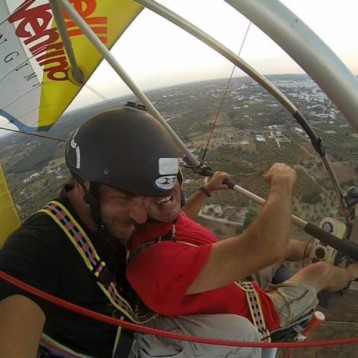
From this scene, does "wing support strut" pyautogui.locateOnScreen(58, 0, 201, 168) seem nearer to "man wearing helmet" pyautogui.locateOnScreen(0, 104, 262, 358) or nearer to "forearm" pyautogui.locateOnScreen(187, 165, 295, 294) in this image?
"man wearing helmet" pyautogui.locateOnScreen(0, 104, 262, 358)

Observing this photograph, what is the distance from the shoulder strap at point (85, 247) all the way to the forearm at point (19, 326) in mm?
253

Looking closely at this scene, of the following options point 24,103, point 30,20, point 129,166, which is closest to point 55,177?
point 24,103

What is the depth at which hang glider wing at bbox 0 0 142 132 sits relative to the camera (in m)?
3.10

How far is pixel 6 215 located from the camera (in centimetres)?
258

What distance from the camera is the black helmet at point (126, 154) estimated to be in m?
1.59

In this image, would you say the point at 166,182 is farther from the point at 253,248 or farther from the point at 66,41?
the point at 66,41

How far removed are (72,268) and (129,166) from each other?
0.44m

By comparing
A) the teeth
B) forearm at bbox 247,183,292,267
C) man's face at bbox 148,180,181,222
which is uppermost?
forearm at bbox 247,183,292,267

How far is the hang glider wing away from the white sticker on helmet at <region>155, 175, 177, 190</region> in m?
1.88

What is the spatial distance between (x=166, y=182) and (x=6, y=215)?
142cm

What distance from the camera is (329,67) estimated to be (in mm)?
1176

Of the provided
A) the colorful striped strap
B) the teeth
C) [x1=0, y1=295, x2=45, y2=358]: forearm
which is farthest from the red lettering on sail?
the colorful striped strap

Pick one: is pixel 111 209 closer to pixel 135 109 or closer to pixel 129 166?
pixel 129 166

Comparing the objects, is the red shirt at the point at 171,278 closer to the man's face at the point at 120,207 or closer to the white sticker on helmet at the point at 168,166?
the man's face at the point at 120,207
